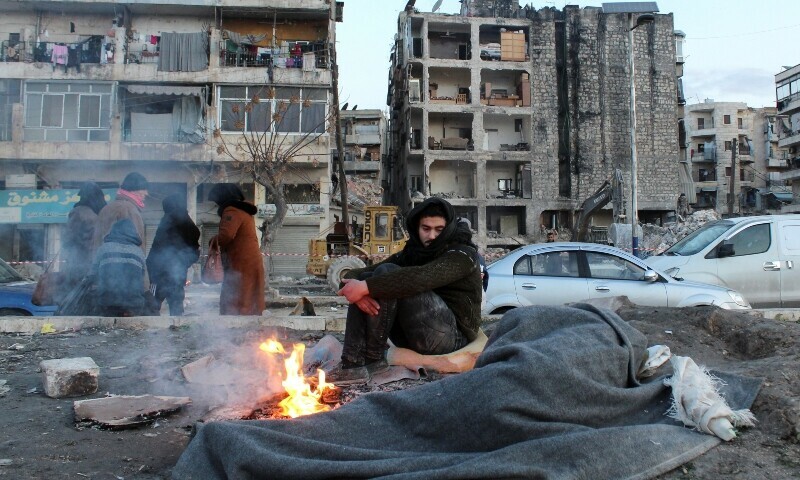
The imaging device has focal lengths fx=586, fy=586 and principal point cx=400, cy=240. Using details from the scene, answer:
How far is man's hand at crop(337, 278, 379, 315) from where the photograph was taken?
11.9 ft

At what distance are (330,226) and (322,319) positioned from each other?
66.2 ft

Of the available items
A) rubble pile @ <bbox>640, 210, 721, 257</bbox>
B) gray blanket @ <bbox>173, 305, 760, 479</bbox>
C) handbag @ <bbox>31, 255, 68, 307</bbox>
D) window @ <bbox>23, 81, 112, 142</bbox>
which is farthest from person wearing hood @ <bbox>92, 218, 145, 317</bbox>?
rubble pile @ <bbox>640, 210, 721, 257</bbox>

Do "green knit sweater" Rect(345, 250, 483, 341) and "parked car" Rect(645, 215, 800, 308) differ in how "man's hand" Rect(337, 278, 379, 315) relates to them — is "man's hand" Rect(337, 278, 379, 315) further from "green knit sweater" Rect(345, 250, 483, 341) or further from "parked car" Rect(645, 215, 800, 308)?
"parked car" Rect(645, 215, 800, 308)

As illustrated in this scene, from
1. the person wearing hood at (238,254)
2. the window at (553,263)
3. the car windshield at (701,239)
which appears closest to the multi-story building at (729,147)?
the car windshield at (701,239)

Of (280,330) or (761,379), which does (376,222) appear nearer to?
(280,330)

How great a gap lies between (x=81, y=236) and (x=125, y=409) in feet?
14.7

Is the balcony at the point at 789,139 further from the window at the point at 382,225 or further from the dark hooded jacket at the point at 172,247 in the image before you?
the dark hooded jacket at the point at 172,247

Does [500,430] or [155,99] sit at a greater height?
[155,99]

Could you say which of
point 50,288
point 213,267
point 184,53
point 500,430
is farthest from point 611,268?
point 184,53

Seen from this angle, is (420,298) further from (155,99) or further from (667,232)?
(667,232)

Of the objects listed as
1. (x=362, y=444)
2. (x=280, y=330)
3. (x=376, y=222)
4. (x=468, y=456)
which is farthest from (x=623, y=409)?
(x=376, y=222)

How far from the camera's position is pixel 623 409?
2.67m

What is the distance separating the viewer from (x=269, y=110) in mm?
24922

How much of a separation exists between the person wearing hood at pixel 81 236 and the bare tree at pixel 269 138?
594 inches
